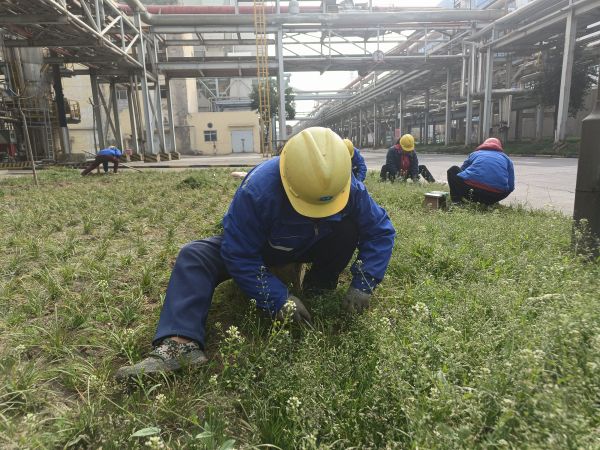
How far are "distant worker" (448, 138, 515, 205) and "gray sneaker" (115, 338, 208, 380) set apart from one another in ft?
13.4

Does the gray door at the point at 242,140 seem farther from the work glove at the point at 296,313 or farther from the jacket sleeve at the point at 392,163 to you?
the work glove at the point at 296,313

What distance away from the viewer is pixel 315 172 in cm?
189

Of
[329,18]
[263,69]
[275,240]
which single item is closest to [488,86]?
[329,18]

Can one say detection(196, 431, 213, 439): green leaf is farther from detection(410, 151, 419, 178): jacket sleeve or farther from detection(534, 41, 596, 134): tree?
detection(534, 41, 596, 134): tree

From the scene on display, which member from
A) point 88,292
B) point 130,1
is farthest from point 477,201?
point 130,1

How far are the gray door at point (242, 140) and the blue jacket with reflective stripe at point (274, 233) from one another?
36702 millimetres

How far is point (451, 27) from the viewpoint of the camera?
18.8 meters

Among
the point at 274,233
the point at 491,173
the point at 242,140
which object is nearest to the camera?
the point at 274,233

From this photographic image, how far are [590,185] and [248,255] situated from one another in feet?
7.57

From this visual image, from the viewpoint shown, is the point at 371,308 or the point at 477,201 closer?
the point at 371,308

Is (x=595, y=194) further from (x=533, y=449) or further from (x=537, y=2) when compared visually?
(x=537, y=2)

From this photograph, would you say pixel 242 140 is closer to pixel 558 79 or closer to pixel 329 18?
pixel 329 18

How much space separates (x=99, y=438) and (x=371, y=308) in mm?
1443

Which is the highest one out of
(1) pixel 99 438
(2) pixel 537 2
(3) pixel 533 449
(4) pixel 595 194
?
(2) pixel 537 2
